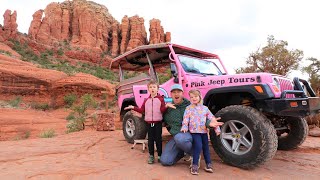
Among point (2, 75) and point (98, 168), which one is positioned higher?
point (2, 75)

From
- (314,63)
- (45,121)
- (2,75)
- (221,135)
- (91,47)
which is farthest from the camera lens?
(91,47)

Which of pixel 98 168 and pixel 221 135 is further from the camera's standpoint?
pixel 221 135

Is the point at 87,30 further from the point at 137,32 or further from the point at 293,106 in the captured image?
the point at 293,106

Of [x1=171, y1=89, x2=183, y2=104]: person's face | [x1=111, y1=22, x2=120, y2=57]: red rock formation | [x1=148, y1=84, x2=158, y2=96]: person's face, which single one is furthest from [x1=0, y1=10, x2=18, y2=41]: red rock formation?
[x1=171, y1=89, x2=183, y2=104]: person's face

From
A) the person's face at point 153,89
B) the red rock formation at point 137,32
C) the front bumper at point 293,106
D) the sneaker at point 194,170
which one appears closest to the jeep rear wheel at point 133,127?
the person's face at point 153,89

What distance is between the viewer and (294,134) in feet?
17.0

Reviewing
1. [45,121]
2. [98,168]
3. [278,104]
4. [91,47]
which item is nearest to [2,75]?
[45,121]

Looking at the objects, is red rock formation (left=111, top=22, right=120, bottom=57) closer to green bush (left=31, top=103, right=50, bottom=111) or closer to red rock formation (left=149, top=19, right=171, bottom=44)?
red rock formation (left=149, top=19, right=171, bottom=44)

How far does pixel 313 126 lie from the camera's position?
8.84 metres

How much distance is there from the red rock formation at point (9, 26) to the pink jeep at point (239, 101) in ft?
164

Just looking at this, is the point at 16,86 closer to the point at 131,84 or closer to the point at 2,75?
the point at 2,75

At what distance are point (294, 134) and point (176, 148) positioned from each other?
2.83 m

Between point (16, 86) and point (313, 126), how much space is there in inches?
1023

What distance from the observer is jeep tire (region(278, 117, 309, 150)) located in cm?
503
